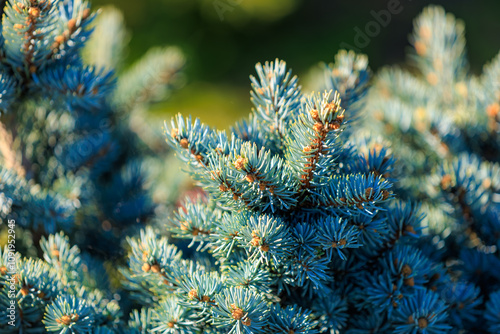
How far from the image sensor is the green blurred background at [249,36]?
259 cm

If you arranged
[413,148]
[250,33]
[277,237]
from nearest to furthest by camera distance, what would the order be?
[277,237]
[413,148]
[250,33]

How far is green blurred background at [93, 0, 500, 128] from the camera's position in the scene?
259 centimetres

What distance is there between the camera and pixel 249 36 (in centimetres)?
308

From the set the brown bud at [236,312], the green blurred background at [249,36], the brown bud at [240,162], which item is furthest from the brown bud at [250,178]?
the green blurred background at [249,36]

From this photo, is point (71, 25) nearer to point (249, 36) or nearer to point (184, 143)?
point (184, 143)

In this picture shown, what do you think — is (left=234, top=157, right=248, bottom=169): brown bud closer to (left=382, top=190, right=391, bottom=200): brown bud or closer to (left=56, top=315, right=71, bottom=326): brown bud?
(left=382, top=190, right=391, bottom=200): brown bud

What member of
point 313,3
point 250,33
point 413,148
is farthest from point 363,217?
point 313,3

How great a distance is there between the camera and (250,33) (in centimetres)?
305

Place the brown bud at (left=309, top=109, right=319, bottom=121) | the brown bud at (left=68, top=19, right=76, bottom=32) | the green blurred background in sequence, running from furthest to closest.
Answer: the green blurred background < the brown bud at (left=68, top=19, right=76, bottom=32) < the brown bud at (left=309, top=109, right=319, bottom=121)

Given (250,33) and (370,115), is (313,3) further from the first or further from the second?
(370,115)

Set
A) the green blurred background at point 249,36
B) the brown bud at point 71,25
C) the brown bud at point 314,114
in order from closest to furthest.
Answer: the brown bud at point 314,114
the brown bud at point 71,25
the green blurred background at point 249,36

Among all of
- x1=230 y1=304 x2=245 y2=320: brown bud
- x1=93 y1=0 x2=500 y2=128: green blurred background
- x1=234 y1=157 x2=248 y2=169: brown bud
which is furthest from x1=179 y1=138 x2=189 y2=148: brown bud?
x1=93 y1=0 x2=500 y2=128: green blurred background

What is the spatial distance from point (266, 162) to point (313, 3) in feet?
10.8

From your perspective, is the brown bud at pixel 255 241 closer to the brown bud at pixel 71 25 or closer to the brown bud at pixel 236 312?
the brown bud at pixel 236 312
